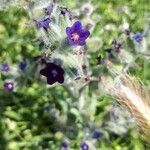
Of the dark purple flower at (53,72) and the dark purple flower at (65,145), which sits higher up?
the dark purple flower at (53,72)

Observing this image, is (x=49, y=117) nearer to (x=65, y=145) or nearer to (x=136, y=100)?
(x=65, y=145)

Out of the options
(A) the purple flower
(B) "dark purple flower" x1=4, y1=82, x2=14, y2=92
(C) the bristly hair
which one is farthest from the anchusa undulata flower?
(C) the bristly hair

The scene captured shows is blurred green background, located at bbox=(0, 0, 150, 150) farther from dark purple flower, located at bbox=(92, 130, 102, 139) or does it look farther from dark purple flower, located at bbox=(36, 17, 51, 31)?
dark purple flower, located at bbox=(36, 17, 51, 31)

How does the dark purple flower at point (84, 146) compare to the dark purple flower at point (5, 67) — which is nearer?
the dark purple flower at point (84, 146)

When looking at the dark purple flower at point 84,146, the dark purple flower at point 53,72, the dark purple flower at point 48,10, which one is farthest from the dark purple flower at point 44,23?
the dark purple flower at point 84,146

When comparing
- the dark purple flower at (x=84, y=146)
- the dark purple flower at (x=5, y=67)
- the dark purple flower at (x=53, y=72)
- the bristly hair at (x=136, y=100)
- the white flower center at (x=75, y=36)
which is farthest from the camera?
the dark purple flower at (x=5, y=67)

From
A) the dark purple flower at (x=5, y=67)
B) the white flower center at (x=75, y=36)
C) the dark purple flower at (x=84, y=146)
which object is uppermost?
the dark purple flower at (x=5, y=67)

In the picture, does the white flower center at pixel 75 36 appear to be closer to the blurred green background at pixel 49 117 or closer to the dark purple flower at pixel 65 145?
the blurred green background at pixel 49 117
